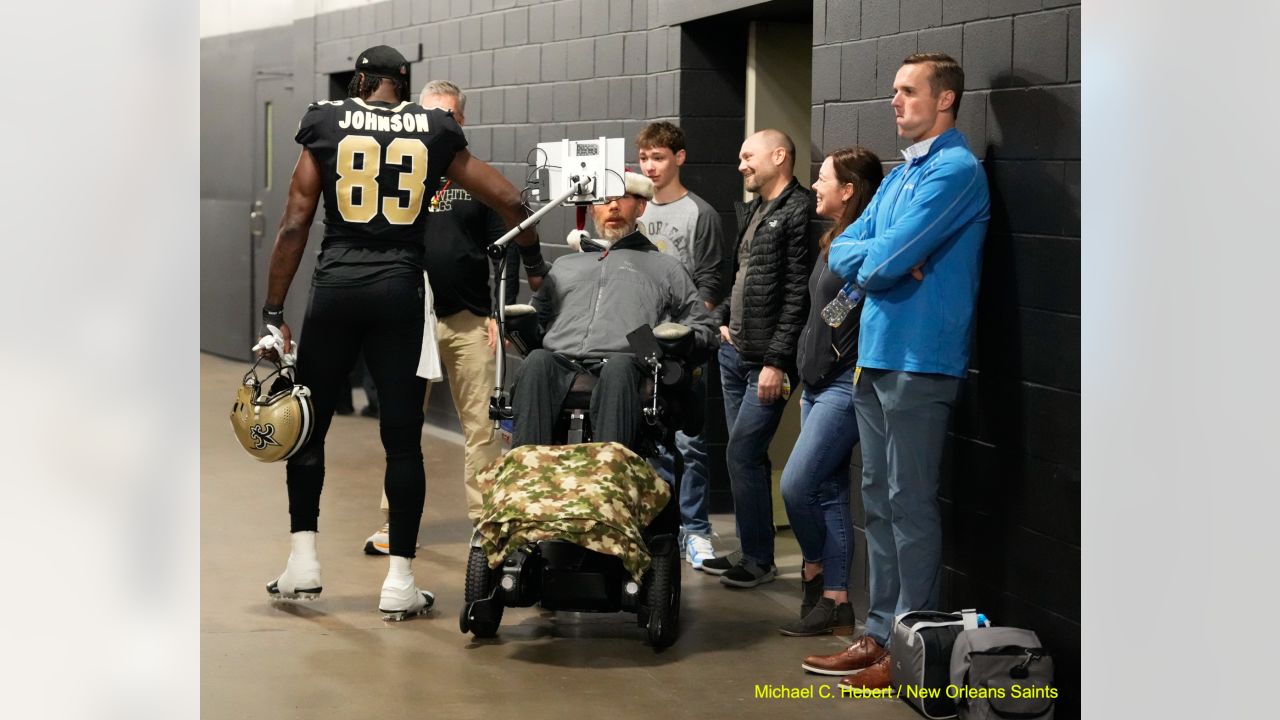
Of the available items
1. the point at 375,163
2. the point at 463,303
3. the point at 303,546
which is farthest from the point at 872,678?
the point at 463,303

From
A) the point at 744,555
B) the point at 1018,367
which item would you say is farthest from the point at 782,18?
the point at 1018,367

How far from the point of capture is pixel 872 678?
4121mm

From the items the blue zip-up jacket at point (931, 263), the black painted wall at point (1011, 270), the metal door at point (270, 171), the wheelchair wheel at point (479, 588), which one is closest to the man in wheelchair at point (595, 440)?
the wheelchair wheel at point (479, 588)

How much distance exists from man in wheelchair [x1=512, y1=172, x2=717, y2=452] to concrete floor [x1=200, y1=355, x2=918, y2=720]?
0.65 metres

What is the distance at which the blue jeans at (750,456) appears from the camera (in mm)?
5129

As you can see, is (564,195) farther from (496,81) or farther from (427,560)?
(496,81)

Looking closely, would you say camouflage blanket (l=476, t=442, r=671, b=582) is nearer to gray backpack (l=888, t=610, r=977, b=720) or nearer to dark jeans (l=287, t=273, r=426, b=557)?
dark jeans (l=287, t=273, r=426, b=557)

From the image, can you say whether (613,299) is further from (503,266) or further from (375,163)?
(375,163)

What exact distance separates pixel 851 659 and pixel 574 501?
92cm

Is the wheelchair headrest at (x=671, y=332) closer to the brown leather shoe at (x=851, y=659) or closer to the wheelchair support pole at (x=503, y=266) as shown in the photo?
the wheelchair support pole at (x=503, y=266)

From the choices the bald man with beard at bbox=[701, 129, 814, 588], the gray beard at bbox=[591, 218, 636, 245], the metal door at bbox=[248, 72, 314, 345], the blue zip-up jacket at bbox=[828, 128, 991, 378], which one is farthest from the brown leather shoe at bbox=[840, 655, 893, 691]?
the metal door at bbox=[248, 72, 314, 345]

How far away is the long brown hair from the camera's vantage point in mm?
4477
